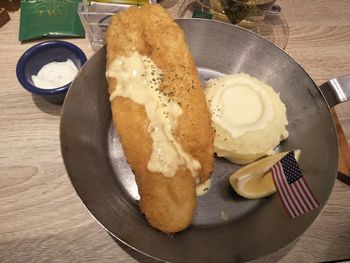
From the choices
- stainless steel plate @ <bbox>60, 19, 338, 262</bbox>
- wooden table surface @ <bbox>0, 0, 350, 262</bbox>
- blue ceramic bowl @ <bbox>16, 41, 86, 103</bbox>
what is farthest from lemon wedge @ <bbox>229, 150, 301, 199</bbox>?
blue ceramic bowl @ <bbox>16, 41, 86, 103</bbox>

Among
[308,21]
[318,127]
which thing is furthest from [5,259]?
[308,21]

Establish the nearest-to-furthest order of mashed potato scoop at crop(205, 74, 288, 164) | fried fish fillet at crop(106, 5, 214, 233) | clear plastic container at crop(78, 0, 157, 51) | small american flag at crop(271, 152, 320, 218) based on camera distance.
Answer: small american flag at crop(271, 152, 320, 218)
fried fish fillet at crop(106, 5, 214, 233)
mashed potato scoop at crop(205, 74, 288, 164)
clear plastic container at crop(78, 0, 157, 51)

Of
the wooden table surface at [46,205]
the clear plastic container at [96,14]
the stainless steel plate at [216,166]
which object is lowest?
the wooden table surface at [46,205]

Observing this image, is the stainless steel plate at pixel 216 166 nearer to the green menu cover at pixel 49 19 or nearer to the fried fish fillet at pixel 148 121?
the fried fish fillet at pixel 148 121

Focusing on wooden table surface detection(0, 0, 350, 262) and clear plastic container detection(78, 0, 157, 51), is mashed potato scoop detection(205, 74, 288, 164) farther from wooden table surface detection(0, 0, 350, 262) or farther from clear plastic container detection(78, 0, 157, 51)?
clear plastic container detection(78, 0, 157, 51)

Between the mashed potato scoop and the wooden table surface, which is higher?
the mashed potato scoop

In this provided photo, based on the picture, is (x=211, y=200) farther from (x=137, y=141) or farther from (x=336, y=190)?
(x=336, y=190)

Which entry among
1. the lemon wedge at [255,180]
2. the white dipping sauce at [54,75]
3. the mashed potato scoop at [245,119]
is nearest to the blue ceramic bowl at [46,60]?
the white dipping sauce at [54,75]
